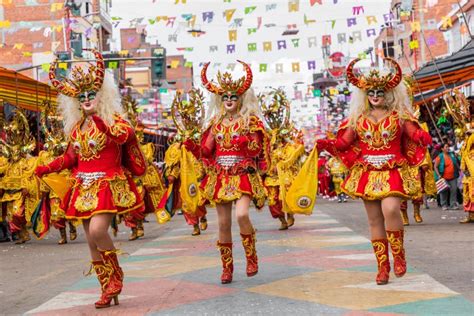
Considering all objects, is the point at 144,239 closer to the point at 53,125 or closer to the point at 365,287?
the point at 53,125

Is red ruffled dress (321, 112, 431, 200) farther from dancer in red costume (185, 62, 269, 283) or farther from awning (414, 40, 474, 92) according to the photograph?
awning (414, 40, 474, 92)

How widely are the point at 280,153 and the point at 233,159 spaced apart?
29.3 feet

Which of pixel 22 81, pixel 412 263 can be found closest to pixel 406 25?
pixel 22 81

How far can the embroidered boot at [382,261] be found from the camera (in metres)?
8.62

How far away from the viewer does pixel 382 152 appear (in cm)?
887

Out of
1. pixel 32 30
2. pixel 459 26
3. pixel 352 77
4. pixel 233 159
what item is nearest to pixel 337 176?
pixel 459 26

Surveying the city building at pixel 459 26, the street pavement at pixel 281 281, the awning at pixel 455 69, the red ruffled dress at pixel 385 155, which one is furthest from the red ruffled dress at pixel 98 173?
the city building at pixel 459 26

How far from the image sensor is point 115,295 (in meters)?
8.18

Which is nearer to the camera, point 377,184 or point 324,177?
point 377,184

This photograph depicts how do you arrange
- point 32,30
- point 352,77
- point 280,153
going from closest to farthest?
point 352,77
point 280,153
point 32,30

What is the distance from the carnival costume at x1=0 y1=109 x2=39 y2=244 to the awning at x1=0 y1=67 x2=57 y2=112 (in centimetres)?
62

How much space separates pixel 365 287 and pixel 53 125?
10002 mm

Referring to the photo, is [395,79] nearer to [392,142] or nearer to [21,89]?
[392,142]

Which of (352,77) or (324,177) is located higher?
(352,77)
